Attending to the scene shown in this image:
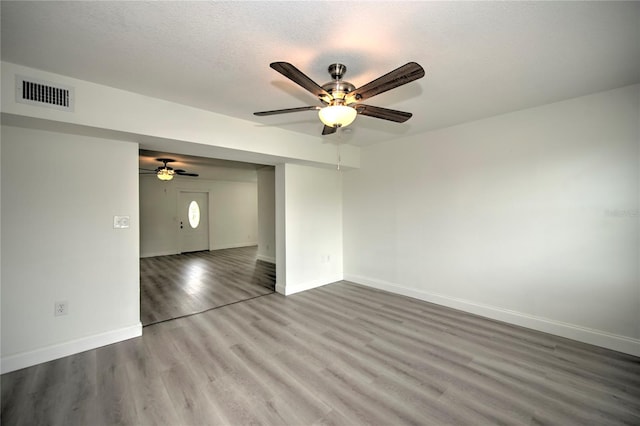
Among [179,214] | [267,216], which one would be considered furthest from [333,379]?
[179,214]

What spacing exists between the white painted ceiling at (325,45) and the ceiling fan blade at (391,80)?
281mm

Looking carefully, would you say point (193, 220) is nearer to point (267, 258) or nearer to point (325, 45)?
point (267, 258)

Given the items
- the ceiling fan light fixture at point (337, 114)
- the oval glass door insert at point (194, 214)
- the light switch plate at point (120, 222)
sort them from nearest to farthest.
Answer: the ceiling fan light fixture at point (337, 114) → the light switch plate at point (120, 222) → the oval glass door insert at point (194, 214)

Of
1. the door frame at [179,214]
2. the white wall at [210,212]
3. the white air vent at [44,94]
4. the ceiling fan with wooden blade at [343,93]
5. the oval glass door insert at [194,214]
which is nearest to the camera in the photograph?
the ceiling fan with wooden blade at [343,93]

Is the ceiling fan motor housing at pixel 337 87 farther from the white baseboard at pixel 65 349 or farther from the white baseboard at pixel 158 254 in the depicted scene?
the white baseboard at pixel 158 254

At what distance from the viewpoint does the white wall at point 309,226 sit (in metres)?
4.36

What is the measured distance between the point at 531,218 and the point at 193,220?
8.69 m

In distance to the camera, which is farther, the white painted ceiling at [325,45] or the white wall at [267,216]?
the white wall at [267,216]

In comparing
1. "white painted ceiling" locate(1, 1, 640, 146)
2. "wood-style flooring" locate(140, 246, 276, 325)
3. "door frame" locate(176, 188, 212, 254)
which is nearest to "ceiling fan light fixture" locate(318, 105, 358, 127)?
"white painted ceiling" locate(1, 1, 640, 146)

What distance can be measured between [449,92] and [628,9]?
3.85ft

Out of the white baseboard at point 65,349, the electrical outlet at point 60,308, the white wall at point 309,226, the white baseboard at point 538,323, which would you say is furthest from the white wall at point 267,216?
the electrical outlet at point 60,308

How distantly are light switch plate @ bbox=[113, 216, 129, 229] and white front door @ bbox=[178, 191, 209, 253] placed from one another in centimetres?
591

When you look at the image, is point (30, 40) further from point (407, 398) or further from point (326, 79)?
point (407, 398)

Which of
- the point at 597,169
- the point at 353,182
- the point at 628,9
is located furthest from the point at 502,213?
the point at 353,182
